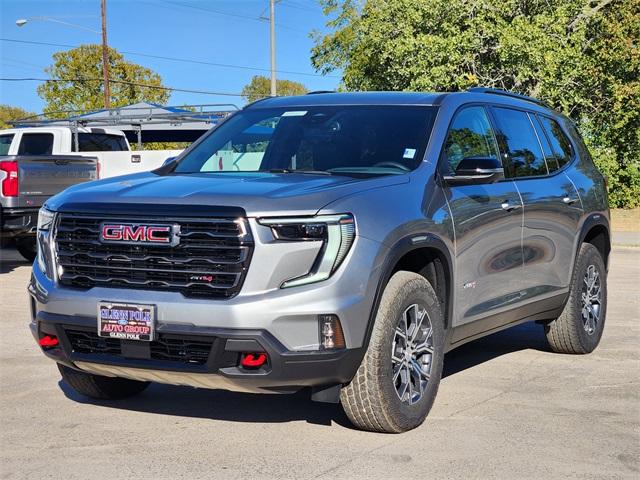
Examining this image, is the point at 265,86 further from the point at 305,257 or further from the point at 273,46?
the point at 305,257

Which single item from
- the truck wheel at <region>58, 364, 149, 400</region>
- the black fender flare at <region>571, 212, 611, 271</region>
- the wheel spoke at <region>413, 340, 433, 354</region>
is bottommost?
the truck wheel at <region>58, 364, 149, 400</region>

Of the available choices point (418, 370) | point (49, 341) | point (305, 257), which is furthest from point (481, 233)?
point (49, 341)

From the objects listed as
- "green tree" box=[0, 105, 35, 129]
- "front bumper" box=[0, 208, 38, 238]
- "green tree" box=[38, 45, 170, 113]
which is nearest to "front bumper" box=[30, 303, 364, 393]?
"front bumper" box=[0, 208, 38, 238]

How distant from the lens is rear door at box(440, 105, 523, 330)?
595 cm

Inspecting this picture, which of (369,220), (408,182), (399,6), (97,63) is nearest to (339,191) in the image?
(369,220)

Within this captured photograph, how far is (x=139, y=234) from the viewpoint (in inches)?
197

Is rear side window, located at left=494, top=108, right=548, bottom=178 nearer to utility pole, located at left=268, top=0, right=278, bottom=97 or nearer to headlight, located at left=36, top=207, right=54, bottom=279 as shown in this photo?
headlight, located at left=36, top=207, right=54, bottom=279

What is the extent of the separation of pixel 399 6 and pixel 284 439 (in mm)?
22623

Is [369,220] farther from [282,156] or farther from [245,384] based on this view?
[282,156]

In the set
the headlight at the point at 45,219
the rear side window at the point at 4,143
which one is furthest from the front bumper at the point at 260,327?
the rear side window at the point at 4,143

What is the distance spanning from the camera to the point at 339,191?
200 inches

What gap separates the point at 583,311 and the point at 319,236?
373 cm

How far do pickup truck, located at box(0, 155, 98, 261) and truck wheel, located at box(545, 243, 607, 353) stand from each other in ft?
26.9

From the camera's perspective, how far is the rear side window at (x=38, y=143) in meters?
17.9
